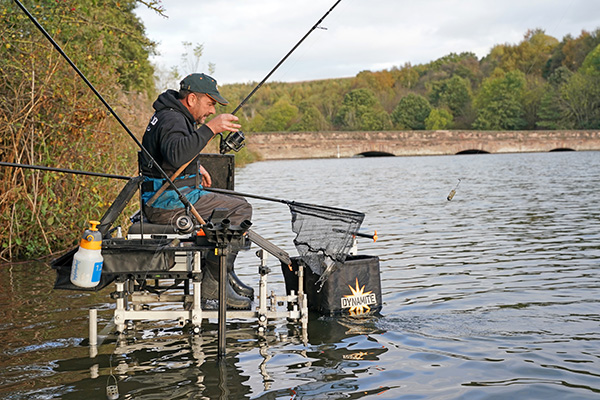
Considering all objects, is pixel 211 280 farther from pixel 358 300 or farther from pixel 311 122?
pixel 311 122

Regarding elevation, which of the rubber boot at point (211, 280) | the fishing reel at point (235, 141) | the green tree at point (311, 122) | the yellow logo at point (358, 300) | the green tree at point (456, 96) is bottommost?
the yellow logo at point (358, 300)

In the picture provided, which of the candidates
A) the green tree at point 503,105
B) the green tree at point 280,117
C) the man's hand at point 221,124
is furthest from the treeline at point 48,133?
the green tree at point 280,117

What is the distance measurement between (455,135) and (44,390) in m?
68.1

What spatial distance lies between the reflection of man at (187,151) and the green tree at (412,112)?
9293cm

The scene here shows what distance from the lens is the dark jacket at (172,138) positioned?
531 centimetres

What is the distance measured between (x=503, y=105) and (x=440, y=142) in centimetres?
1897

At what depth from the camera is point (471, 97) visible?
96.8m

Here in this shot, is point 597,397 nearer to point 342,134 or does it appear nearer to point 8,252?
point 8,252

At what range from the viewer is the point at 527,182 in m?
25.5

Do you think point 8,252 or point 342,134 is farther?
point 342,134

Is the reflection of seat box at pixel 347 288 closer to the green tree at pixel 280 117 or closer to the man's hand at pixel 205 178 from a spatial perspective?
the man's hand at pixel 205 178

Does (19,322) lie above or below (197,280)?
below

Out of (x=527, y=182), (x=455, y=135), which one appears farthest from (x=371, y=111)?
(x=527, y=182)

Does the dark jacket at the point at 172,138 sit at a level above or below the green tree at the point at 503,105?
below
